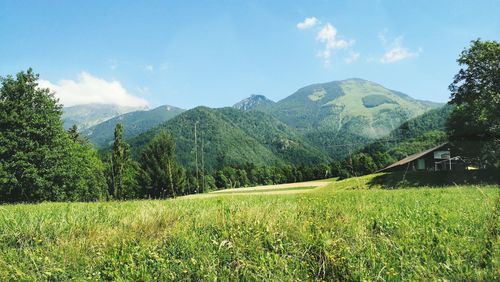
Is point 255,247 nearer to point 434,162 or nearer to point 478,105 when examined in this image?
point 478,105

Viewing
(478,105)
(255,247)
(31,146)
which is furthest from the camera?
(31,146)

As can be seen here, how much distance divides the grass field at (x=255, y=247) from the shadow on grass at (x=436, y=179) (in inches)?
1129

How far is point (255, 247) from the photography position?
5.03 m

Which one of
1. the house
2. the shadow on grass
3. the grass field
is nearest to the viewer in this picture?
the grass field

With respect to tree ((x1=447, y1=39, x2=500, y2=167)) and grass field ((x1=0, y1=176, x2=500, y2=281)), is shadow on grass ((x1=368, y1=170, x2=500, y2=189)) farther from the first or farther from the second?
grass field ((x1=0, y1=176, x2=500, y2=281))

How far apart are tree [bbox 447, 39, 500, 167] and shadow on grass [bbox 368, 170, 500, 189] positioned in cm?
269

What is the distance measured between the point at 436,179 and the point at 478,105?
8.19 m

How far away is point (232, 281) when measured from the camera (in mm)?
4281

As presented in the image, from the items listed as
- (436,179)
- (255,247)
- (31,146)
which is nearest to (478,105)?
(436,179)

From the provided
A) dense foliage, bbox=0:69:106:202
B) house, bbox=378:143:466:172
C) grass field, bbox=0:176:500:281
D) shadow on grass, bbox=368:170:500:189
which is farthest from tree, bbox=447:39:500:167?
dense foliage, bbox=0:69:106:202

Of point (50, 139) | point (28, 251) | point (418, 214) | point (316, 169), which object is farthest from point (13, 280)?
point (316, 169)

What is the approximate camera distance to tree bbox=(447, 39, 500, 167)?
32.8m

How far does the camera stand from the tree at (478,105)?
3281 cm

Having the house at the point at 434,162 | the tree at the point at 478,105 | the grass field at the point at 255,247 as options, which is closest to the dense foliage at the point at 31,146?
the grass field at the point at 255,247
